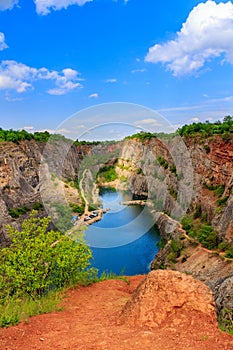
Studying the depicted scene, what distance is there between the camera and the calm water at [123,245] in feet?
88.6

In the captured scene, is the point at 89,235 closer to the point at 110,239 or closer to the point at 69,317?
the point at 110,239

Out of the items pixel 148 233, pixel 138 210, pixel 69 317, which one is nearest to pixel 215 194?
pixel 148 233

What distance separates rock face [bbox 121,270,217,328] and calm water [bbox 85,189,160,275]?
635 inches

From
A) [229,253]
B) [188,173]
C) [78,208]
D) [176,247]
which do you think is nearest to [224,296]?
[229,253]

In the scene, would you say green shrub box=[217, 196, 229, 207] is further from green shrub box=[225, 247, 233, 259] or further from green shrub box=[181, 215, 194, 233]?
green shrub box=[225, 247, 233, 259]

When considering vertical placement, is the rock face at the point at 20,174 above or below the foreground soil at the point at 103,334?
above

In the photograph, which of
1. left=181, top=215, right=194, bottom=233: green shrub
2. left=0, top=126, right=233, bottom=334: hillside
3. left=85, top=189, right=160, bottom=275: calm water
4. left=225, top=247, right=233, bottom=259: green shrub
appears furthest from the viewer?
left=181, top=215, right=194, bottom=233: green shrub

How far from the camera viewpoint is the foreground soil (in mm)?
5078

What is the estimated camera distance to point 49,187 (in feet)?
145

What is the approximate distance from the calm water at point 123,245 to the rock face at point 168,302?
16.1 metres

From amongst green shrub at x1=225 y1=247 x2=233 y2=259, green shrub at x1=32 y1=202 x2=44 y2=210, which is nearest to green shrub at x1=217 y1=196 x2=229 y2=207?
green shrub at x1=225 y1=247 x2=233 y2=259

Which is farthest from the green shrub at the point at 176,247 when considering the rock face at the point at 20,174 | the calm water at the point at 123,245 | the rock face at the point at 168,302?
the rock face at the point at 168,302

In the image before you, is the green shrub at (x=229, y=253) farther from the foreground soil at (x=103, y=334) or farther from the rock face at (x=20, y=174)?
the rock face at (x=20, y=174)

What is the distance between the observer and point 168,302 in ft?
20.4
